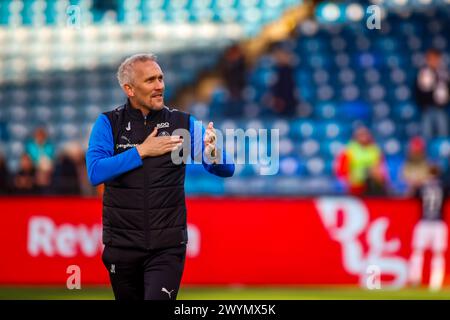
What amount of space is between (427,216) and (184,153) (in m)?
8.16

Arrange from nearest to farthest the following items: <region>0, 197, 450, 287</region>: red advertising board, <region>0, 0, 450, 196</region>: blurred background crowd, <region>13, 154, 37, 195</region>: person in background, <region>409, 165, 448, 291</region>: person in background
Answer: <region>0, 197, 450, 287</region>: red advertising board → <region>409, 165, 448, 291</region>: person in background → <region>13, 154, 37, 195</region>: person in background → <region>0, 0, 450, 196</region>: blurred background crowd

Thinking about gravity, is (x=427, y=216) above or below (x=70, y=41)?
below

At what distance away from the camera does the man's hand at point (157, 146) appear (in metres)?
6.20

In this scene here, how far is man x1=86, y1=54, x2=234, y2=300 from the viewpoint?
6.20 meters

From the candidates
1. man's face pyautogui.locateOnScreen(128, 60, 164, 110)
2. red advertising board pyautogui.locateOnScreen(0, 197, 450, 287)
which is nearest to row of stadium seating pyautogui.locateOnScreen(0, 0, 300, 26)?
red advertising board pyautogui.locateOnScreen(0, 197, 450, 287)

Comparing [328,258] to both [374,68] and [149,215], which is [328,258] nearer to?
[374,68]

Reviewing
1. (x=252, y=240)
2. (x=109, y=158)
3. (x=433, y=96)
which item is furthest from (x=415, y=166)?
(x=109, y=158)

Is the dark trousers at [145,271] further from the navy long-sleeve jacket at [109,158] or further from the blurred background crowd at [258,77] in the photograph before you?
the blurred background crowd at [258,77]

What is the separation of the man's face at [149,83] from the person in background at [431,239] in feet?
27.3

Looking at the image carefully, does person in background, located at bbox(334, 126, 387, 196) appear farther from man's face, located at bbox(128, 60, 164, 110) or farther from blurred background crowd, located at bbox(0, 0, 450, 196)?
man's face, located at bbox(128, 60, 164, 110)

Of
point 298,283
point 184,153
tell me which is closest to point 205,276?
point 298,283

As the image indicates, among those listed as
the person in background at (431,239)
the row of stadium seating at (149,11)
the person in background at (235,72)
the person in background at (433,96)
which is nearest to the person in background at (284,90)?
the person in background at (235,72)

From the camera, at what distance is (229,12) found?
19875 millimetres

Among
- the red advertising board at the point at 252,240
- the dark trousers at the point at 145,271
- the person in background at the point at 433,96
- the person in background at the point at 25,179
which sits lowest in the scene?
the dark trousers at the point at 145,271
